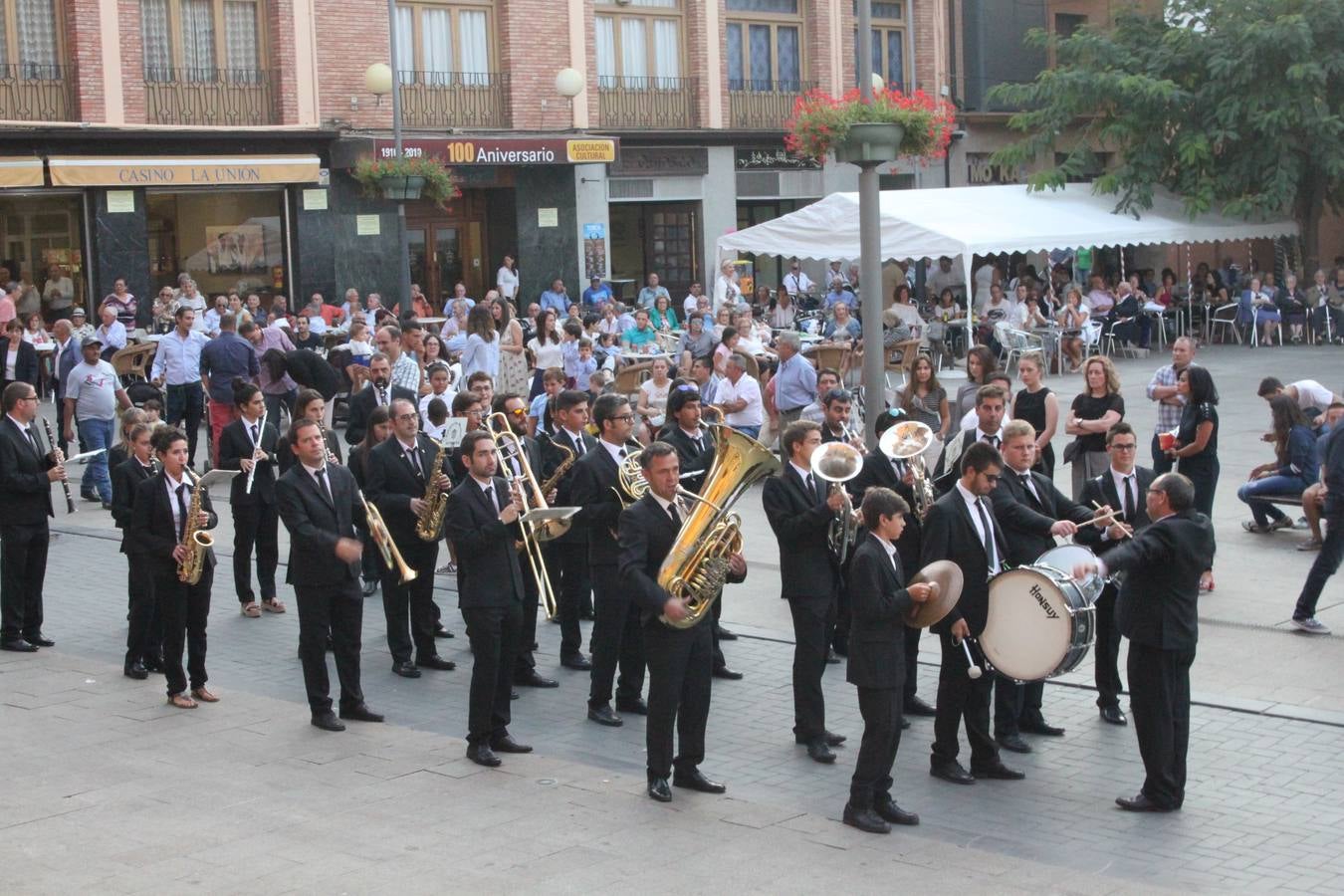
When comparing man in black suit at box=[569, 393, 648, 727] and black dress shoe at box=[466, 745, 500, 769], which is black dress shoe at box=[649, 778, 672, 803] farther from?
man in black suit at box=[569, 393, 648, 727]

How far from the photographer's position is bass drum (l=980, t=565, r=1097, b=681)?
791 cm

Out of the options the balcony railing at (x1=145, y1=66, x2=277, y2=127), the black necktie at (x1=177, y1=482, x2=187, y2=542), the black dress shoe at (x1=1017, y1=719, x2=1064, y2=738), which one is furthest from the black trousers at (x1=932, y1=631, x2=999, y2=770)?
the balcony railing at (x1=145, y1=66, x2=277, y2=127)

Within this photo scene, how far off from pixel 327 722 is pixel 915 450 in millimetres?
3609

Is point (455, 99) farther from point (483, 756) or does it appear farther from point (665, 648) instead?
point (665, 648)

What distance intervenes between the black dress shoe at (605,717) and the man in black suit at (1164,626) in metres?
2.83

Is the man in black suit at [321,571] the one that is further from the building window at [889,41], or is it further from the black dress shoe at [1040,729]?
the building window at [889,41]

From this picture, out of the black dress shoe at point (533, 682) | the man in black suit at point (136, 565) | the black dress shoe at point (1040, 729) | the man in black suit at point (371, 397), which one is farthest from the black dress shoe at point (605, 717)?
the man in black suit at point (371, 397)

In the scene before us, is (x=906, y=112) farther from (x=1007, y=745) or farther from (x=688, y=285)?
(x=688, y=285)

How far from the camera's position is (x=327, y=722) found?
9469 mm

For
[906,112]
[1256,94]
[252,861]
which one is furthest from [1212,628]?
[1256,94]

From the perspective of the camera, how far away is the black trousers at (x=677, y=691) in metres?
8.09

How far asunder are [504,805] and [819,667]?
179 centimetres

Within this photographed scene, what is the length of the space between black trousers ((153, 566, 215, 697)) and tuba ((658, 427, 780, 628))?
10.4 ft

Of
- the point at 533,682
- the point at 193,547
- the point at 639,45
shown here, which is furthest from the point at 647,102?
the point at 193,547
